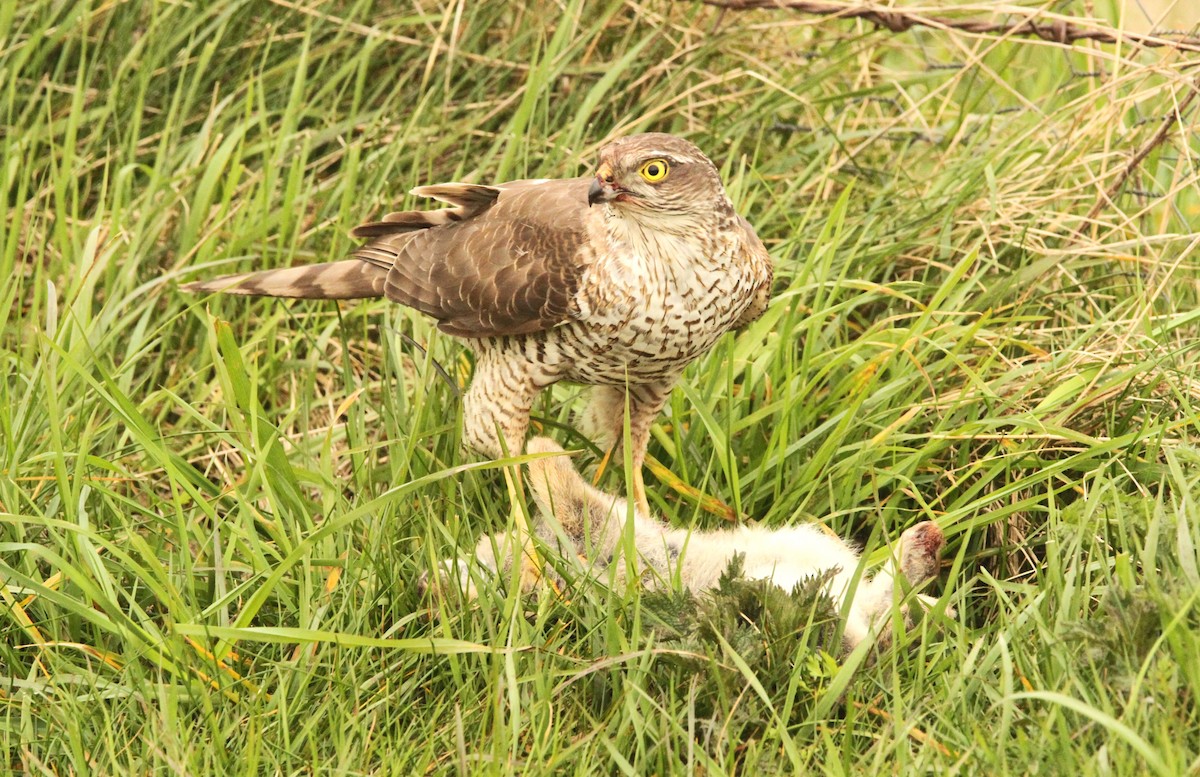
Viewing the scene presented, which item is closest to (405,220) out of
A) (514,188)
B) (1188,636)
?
(514,188)

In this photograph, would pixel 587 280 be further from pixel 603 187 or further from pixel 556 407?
pixel 556 407

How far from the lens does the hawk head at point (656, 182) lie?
335 centimetres

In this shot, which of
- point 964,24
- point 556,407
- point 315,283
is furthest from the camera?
point 964,24

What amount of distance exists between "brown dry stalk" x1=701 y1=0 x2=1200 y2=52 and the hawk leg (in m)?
1.64

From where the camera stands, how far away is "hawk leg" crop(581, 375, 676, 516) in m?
3.78

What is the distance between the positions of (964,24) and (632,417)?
6.84ft

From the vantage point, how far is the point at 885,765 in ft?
8.66

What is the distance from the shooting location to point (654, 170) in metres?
3.36

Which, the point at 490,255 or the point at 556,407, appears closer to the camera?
the point at 490,255

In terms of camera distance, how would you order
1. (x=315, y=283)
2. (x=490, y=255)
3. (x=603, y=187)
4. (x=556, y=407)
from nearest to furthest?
(x=603, y=187) → (x=490, y=255) → (x=315, y=283) → (x=556, y=407)

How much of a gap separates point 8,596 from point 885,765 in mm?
2019

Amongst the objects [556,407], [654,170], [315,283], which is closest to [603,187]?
[654,170]

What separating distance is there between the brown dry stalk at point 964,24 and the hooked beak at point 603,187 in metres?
1.70

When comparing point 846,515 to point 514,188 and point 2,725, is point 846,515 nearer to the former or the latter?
point 514,188
